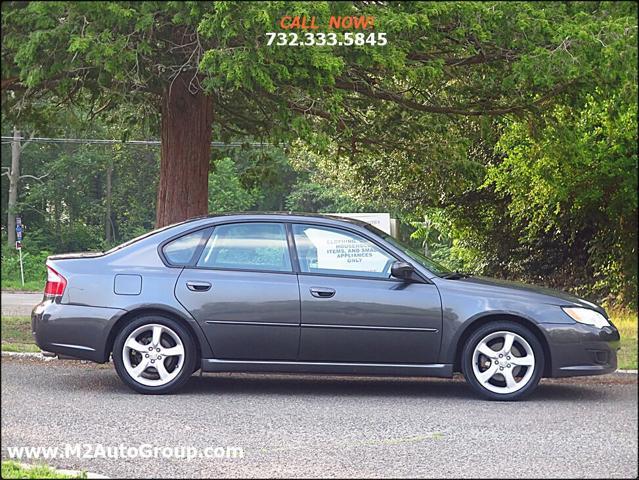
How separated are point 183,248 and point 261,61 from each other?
196cm

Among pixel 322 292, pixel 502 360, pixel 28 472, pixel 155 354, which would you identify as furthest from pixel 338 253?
pixel 28 472

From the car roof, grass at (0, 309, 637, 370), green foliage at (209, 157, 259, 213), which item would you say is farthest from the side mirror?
green foliage at (209, 157, 259, 213)

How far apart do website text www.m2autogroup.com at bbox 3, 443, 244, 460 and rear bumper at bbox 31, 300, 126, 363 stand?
1.77 metres

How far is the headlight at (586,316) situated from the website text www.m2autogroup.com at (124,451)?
2991 mm

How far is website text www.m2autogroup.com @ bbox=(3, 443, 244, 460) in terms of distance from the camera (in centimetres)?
521

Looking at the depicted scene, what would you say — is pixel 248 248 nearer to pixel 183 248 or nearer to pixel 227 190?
pixel 183 248

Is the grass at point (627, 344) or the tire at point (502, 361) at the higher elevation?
the grass at point (627, 344)

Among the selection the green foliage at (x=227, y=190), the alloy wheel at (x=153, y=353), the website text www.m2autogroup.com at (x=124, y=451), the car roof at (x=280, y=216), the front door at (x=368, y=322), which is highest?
the green foliage at (x=227, y=190)

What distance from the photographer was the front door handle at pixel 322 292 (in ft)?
24.2

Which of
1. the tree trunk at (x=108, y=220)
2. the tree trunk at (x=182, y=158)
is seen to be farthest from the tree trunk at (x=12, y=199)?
the tree trunk at (x=182, y=158)

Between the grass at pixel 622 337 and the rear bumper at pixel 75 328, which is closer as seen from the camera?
the grass at pixel 622 337

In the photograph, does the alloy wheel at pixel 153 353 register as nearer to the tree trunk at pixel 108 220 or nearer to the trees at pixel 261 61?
the tree trunk at pixel 108 220

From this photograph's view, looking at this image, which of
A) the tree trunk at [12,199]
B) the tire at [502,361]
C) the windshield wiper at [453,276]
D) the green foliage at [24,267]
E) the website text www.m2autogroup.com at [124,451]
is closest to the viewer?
the green foliage at [24,267]

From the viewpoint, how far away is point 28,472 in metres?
4.50
